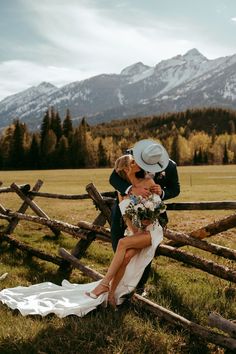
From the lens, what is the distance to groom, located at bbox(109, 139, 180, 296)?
21.8 ft

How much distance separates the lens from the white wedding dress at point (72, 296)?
6230 millimetres

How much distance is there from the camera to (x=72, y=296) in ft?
22.5

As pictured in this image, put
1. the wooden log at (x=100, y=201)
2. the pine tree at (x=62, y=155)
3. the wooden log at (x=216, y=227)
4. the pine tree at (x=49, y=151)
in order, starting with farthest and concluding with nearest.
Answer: the pine tree at (x=62, y=155) → the pine tree at (x=49, y=151) → the wooden log at (x=100, y=201) → the wooden log at (x=216, y=227)

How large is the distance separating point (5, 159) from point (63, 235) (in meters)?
92.1

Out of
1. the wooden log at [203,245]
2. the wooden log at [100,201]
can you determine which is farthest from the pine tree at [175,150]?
the wooden log at [203,245]

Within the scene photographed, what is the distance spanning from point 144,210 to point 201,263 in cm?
138

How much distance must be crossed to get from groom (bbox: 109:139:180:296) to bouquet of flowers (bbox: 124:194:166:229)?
107mm

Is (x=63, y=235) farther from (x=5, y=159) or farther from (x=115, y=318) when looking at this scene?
(x=5, y=159)

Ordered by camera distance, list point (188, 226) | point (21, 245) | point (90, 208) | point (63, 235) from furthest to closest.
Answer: point (90, 208), point (188, 226), point (63, 235), point (21, 245)

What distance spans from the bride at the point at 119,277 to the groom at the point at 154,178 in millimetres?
41

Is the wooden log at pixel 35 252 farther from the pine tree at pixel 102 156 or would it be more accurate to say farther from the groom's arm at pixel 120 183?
the pine tree at pixel 102 156

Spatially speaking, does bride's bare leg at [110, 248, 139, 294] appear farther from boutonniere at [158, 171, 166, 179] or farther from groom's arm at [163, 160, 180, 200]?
boutonniere at [158, 171, 166, 179]

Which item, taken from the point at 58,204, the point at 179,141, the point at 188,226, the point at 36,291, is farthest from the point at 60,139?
the point at 36,291

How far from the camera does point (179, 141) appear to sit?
13450 centimetres
